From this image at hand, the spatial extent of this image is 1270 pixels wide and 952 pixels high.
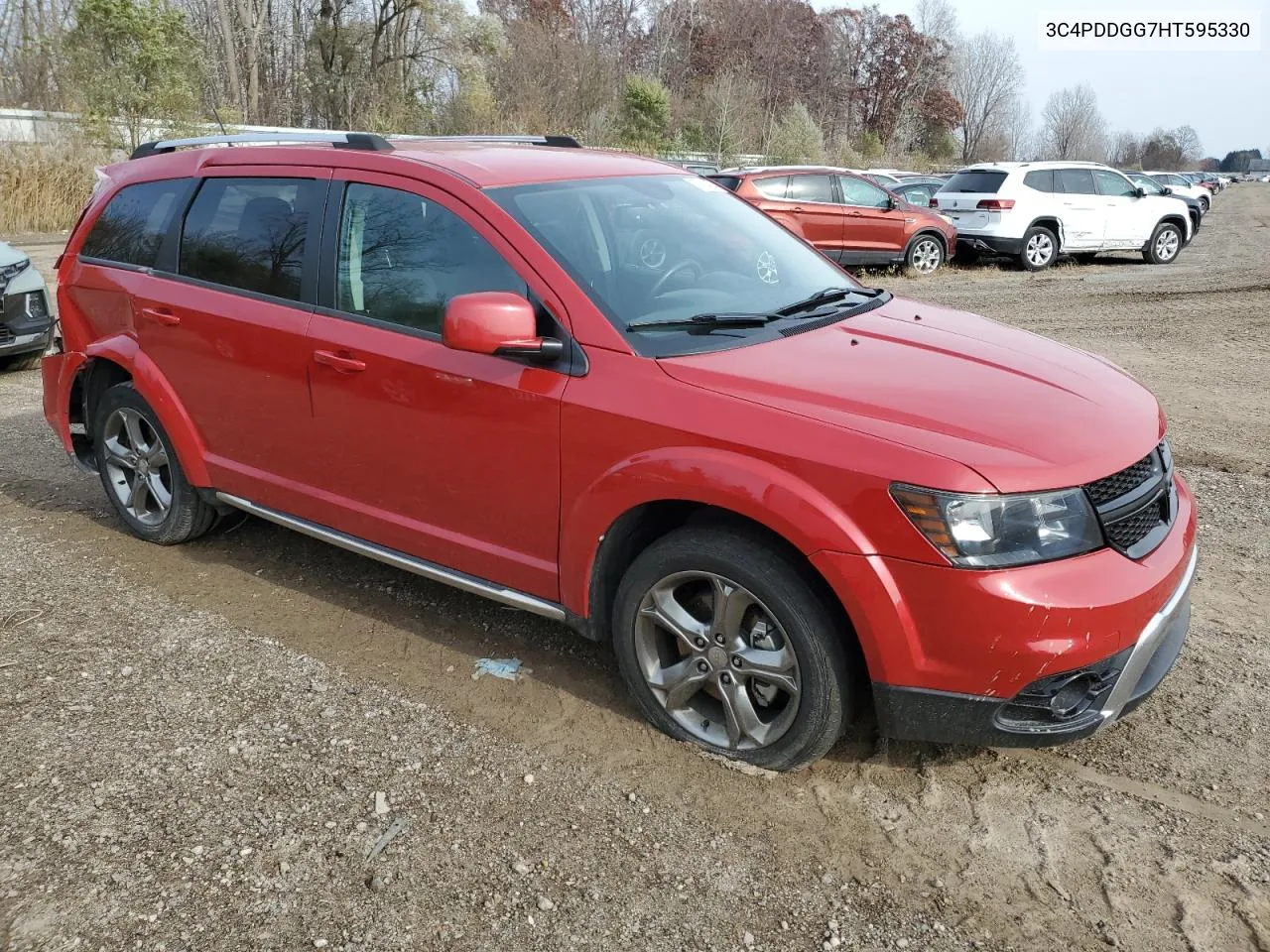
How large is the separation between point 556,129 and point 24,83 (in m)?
17.1

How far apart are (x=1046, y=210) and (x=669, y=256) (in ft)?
48.1

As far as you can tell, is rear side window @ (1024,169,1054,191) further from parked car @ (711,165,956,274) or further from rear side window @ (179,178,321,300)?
rear side window @ (179,178,321,300)

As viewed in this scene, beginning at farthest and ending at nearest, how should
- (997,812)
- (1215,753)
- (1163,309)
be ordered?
(1163,309) → (1215,753) → (997,812)

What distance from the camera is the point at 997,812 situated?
2.94 metres

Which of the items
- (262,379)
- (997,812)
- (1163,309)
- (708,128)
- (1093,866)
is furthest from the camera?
(708,128)

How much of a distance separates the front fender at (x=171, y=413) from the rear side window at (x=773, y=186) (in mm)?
11642

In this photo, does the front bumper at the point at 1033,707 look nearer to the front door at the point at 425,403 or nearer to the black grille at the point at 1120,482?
the black grille at the point at 1120,482

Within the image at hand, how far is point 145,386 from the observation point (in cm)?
457

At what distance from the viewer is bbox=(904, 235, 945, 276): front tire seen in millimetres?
15875

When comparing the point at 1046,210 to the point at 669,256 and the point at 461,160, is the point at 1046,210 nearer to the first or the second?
the point at 669,256

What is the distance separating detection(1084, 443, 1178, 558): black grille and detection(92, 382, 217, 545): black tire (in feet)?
12.3

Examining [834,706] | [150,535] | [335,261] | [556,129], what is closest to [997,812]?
[834,706]

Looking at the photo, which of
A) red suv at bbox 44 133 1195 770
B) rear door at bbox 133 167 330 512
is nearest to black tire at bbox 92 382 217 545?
red suv at bbox 44 133 1195 770

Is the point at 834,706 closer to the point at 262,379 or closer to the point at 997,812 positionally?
the point at 997,812
